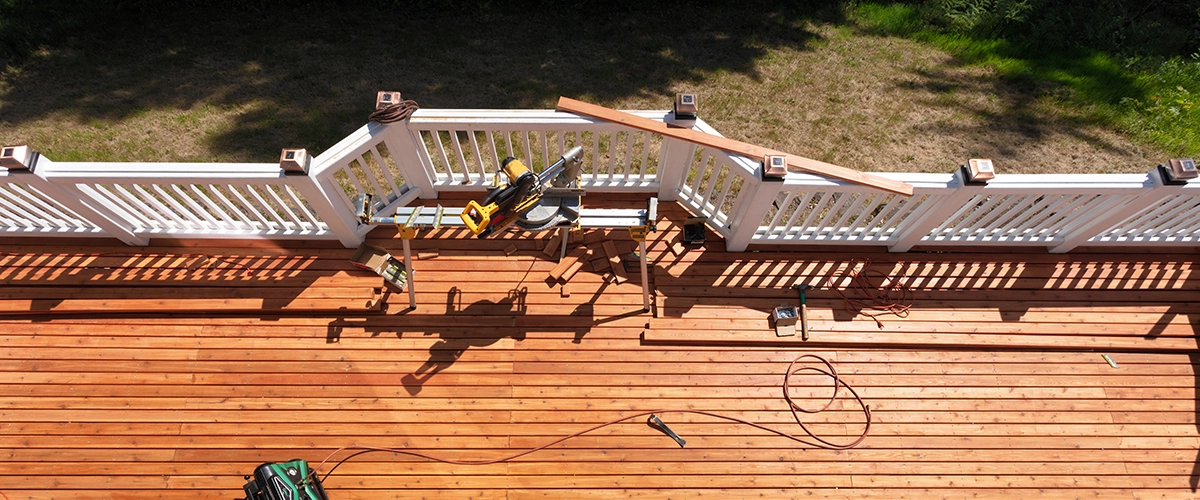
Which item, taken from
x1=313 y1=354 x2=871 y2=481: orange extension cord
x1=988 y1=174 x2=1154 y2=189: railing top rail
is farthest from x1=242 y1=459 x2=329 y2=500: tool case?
x1=988 y1=174 x2=1154 y2=189: railing top rail

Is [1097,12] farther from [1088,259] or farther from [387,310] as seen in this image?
[387,310]

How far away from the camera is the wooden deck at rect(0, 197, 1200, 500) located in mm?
3936

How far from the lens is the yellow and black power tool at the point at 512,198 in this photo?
3.35m

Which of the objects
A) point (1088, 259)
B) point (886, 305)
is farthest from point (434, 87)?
point (1088, 259)

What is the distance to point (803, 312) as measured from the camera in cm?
451

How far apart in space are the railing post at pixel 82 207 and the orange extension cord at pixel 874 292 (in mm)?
6542

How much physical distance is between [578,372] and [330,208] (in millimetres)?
2581

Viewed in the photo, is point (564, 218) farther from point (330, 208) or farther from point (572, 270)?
point (330, 208)

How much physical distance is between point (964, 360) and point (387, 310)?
209 inches

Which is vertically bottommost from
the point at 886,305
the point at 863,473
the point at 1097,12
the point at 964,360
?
the point at 863,473

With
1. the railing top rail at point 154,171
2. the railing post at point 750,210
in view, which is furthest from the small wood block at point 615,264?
the railing top rail at point 154,171

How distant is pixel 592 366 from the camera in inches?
171

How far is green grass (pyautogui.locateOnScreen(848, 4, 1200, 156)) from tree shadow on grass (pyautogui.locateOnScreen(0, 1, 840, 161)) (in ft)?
4.83

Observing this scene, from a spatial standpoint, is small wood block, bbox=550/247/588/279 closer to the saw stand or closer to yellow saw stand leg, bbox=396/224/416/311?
the saw stand
